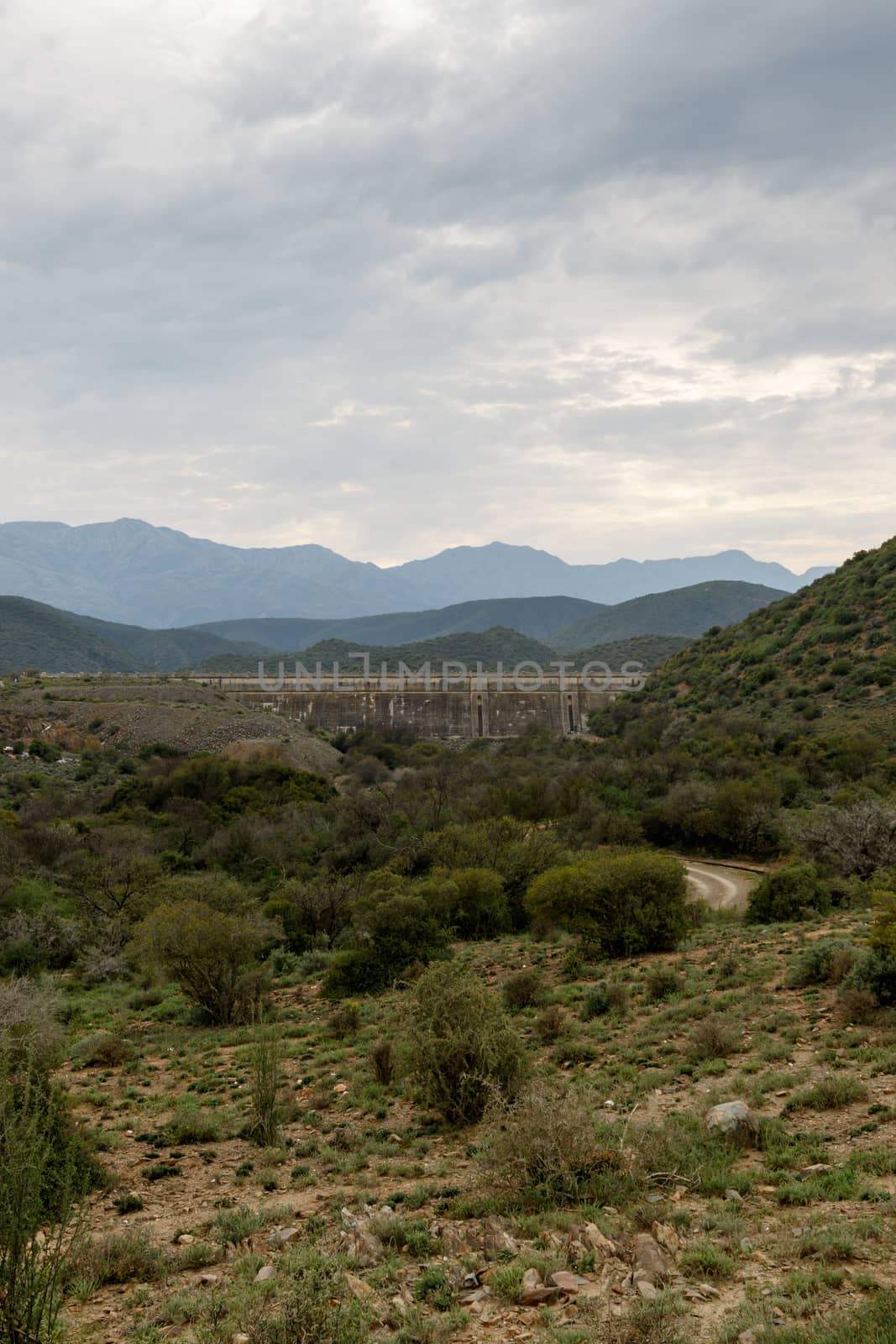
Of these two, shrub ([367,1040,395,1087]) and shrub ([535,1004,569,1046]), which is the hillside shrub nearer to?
shrub ([367,1040,395,1087])

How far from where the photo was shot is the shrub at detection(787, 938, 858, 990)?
1505 centimetres

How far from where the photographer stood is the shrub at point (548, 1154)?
8617 millimetres

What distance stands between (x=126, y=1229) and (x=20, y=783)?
47.6m

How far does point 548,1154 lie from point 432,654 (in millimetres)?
157834

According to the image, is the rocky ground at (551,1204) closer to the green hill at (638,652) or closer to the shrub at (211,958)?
the shrub at (211,958)

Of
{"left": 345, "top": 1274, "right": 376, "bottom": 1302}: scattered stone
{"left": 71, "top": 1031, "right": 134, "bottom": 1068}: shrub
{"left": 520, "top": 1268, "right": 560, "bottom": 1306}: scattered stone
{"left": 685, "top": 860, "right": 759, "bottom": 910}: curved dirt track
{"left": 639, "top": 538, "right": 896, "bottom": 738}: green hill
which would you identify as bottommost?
{"left": 685, "top": 860, "right": 759, "bottom": 910}: curved dirt track

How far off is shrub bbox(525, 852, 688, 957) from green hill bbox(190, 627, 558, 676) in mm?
120478

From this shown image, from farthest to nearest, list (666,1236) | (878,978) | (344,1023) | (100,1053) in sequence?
1. (344,1023)
2. (100,1053)
3. (878,978)
4. (666,1236)

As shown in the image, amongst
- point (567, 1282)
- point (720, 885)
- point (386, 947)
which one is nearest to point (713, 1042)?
point (567, 1282)

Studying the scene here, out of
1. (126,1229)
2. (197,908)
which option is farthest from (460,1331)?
(197,908)

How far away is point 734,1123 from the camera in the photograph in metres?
9.69

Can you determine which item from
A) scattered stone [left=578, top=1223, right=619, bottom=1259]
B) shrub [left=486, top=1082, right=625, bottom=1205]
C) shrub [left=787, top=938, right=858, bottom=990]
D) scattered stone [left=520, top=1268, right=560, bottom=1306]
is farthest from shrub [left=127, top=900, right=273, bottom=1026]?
scattered stone [left=520, top=1268, right=560, bottom=1306]

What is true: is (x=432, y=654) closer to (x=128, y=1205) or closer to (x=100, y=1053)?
(x=100, y=1053)

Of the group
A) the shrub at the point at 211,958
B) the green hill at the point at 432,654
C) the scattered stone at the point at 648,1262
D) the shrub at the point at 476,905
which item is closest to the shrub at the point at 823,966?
the scattered stone at the point at 648,1262
